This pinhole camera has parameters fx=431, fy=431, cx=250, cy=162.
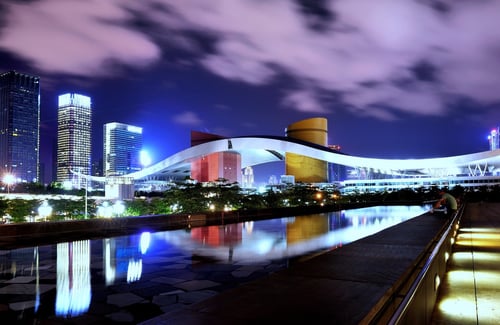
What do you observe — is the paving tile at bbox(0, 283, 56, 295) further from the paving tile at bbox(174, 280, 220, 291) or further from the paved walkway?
the paved walkway

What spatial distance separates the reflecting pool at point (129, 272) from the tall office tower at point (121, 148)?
132 metres

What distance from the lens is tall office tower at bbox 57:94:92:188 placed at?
146m

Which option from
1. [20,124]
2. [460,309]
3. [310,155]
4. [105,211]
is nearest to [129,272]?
[460,309]

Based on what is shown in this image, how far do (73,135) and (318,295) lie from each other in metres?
162

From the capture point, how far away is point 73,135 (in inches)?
6014

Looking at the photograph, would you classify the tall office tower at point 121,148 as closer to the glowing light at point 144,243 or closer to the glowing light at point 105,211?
the glowing light at point 105,211

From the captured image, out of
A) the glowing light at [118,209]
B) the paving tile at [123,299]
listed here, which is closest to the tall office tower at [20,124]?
the glowing light at [118,209]

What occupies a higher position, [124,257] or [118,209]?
[118,209]

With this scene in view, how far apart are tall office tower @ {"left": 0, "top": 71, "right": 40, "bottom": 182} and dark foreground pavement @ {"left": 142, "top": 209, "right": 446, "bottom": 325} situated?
154 m

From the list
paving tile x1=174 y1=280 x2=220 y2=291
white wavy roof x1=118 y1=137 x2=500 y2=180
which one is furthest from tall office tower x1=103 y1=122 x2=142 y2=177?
paving tile x1=174 y1=280 x2=220 y2=291

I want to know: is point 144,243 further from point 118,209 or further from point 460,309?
point 118,209

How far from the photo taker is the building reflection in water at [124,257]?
6.76 meters

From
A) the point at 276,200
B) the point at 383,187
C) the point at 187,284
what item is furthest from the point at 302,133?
the point at 187,284

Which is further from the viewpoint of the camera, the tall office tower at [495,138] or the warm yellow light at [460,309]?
the tall office tower at [495,138]
